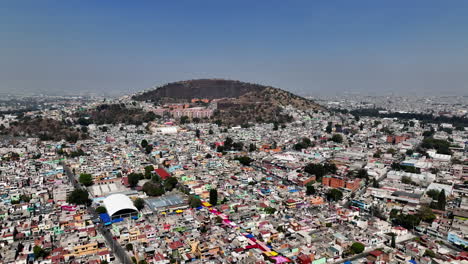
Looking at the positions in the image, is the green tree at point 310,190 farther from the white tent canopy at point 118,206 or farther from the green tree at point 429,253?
the white tent canopy at point 118,206

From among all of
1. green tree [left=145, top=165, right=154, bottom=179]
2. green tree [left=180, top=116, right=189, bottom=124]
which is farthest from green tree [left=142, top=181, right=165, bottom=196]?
green tree [left=180, top=116, right=189, bottom=124]

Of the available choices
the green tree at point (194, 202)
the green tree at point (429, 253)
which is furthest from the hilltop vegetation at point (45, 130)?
the green tree at point (429, 253)

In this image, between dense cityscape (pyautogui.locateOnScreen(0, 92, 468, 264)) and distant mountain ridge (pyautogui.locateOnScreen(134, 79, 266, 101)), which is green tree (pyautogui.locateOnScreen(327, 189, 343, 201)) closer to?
dense cityscape (pyautogui.locateOnScreen(0, 92, 468, 264))

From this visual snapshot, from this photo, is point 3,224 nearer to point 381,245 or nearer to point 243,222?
point 243,222

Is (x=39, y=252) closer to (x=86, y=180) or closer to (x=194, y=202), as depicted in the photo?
→ (x=194, y=202)

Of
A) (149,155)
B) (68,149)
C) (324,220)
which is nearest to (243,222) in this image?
(324,220)

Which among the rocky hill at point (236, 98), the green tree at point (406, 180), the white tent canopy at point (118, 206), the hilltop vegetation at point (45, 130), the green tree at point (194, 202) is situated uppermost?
the rocky hill at point (236, 98)
